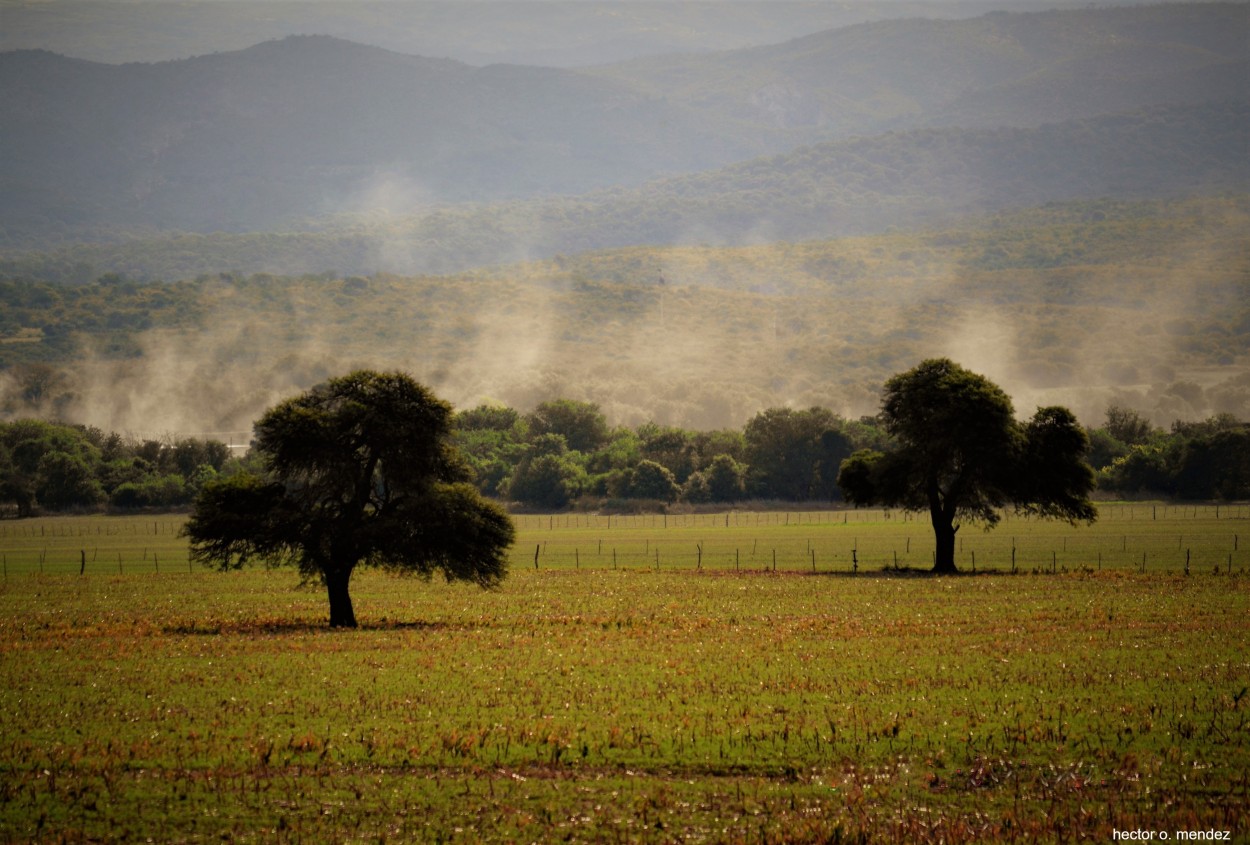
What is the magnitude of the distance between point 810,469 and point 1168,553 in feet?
314

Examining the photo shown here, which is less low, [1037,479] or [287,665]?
[1037,479]

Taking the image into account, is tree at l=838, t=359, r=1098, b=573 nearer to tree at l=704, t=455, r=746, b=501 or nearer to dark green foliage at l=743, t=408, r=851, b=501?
tree at l=704, t=455, r=746, b=501

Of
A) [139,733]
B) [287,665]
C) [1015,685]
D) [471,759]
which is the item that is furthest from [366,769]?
[1015,685]

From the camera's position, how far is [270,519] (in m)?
46.5

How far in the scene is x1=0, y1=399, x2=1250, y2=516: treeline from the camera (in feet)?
490

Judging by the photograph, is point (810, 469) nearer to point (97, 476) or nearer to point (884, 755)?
point (97, 476)

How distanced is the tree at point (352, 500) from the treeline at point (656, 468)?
88.9 m

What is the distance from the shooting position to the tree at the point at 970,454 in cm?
7188

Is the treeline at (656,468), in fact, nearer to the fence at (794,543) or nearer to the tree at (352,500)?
the fence at (794,543)

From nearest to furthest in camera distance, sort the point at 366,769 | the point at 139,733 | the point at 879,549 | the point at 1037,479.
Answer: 1. the point at 366,769
2. the point at 139,733
3. the point at 1037,479
4. the point at 879,549

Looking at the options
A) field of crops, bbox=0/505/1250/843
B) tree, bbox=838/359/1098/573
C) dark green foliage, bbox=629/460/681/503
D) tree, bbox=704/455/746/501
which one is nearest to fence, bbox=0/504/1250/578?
tree, bbox=838/359/1098/573

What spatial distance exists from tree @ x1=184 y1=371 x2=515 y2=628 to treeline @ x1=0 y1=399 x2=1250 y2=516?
3501 inches

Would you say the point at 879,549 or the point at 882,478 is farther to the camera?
the point at 879,549

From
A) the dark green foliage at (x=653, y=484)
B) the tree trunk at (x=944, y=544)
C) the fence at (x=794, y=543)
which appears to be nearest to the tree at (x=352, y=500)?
the fence at (x=794, y=543)
